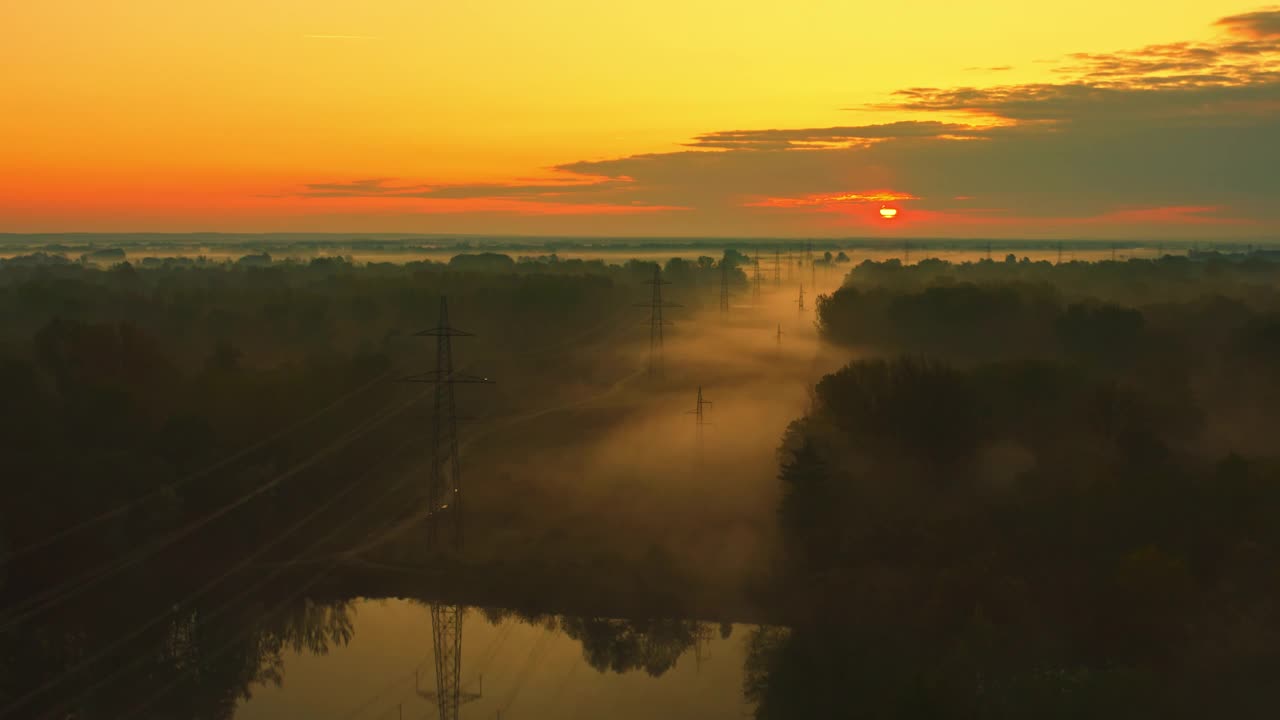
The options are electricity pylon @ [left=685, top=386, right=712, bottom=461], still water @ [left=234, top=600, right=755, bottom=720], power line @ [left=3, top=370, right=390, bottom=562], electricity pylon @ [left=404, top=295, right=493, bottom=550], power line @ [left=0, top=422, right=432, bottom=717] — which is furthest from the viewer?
electricity pylon @ [left=685, top=386, right=712, bottom=461]

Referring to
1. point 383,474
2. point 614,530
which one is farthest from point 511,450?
point 614,530

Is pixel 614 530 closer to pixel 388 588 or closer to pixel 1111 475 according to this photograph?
pixel 388 588

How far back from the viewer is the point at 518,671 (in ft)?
106

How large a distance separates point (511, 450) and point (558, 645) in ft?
75.9

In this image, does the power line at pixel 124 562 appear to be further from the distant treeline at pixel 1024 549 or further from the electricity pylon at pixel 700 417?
the distant treeline at pixel 1024 549

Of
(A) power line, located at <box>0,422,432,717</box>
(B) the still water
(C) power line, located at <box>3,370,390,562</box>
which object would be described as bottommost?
(B) the still water

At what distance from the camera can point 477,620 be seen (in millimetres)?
36000

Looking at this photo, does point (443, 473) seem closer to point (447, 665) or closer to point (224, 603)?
point (224, 603)

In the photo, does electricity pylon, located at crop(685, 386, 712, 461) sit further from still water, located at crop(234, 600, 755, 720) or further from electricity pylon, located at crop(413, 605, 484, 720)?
electricity pylon, located at crop(413, 605, 484, 720)

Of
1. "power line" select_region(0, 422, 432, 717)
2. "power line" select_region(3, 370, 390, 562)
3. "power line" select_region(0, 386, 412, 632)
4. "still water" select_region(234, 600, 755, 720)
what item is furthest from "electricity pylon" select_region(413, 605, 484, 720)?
"power line" select_region(3, 370, 390, 562)

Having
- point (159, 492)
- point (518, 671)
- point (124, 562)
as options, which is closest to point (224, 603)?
point (124, 562)

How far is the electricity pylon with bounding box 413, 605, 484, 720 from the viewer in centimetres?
2966

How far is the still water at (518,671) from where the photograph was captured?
29.6 metres

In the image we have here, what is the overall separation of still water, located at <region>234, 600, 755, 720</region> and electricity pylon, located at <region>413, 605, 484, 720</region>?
0.31ft
